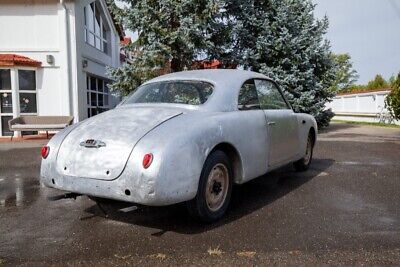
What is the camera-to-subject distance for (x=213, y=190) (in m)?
3.96

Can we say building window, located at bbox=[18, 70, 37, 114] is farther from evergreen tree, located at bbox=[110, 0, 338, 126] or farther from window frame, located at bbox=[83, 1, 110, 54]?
evergreen tree, located at bbox=[110, 0, 338, 126]

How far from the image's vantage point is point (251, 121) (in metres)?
4.48

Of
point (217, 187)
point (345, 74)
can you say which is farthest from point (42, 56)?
point (345, 74)

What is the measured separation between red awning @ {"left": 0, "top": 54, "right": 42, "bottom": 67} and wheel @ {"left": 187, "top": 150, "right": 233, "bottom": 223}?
11138 millimetres

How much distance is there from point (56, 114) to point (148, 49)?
4348 mm

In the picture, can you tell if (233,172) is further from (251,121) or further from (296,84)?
(296,84)

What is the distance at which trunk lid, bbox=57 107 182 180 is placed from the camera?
11.2ft

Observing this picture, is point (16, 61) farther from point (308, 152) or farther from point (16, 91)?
point (308, 152)

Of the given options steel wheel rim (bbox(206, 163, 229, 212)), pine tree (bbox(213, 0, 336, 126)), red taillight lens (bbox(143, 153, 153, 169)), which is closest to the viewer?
red taillight lens (bbox(143, 153, 153, 169))

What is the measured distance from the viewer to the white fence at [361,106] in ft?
71.5

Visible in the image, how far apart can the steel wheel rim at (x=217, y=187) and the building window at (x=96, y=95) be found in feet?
41.3

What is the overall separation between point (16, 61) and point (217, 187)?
11.2m

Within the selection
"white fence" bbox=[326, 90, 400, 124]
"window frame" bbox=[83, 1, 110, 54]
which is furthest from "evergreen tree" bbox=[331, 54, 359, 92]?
"window frame" bbox=[83, 1, 110, 54]

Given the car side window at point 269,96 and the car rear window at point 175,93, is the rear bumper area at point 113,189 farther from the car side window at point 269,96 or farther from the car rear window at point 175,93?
the car side window at point 269,96
